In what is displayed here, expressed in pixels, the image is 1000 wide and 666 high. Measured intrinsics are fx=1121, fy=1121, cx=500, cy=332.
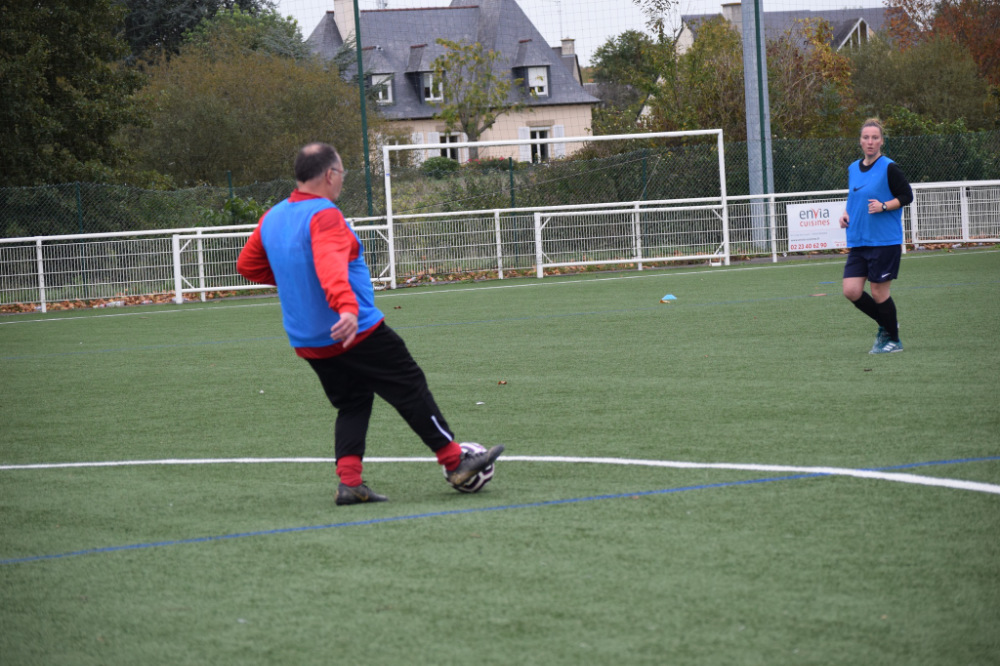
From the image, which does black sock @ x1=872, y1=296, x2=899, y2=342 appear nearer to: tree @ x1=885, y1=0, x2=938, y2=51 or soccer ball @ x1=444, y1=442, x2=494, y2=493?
soccer ball @ x1=444, y1=442, x2=494, y2=493

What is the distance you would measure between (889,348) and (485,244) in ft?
43.9

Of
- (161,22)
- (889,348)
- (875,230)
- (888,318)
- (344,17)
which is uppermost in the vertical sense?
(344,17)

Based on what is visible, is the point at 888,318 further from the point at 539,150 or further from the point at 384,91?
the point at 384,91

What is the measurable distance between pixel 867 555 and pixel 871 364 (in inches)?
189

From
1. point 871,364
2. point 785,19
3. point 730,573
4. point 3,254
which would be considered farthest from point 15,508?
point 785,19

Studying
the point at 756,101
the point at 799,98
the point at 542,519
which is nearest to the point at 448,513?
the point at 542,519

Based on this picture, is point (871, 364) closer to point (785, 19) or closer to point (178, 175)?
point (178, 175)

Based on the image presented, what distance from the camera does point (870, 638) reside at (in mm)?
2951

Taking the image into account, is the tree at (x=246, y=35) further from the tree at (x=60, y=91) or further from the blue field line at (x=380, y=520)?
the blue field line at (x=380, y=520)

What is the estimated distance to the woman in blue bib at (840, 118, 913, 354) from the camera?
8.88m

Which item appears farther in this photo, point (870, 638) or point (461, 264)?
point (461, 264)

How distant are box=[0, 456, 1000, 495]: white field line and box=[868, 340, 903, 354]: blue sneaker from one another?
4.13 meters

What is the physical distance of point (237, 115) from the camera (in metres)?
36.6

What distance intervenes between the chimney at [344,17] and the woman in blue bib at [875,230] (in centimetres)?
3964
